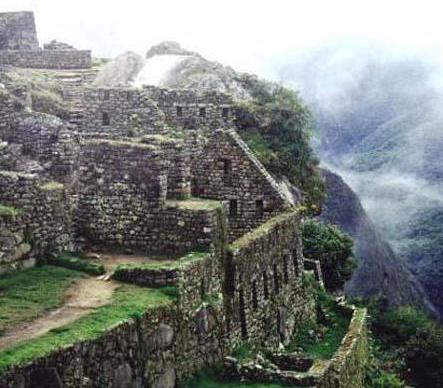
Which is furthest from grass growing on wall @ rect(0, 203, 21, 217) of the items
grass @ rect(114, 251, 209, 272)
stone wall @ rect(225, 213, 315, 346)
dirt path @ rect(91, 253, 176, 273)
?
stone wall @ rect(225, 213, 315, 346)

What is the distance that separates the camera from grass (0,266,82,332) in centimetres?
1548

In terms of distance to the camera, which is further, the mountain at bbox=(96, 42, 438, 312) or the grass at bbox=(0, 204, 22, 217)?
the mountain at bbox=(96, 42, 438, 312)

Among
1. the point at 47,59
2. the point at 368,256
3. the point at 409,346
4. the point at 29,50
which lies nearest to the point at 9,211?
the point at 47,59

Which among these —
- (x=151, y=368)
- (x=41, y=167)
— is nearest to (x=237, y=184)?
(x=41, y=167)

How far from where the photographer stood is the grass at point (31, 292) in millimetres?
15477

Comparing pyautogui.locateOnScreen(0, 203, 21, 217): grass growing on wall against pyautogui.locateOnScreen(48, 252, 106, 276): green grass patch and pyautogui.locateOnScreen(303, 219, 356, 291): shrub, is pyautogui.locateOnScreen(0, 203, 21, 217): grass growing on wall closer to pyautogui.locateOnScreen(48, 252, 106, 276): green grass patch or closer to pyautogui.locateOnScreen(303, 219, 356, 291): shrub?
pyautogui.locateOnScreen(48, 252, 106, 276): green grass patch

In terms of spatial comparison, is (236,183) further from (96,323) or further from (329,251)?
(329,251)

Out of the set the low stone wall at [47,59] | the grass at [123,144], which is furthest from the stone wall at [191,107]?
the grass at [123,144]

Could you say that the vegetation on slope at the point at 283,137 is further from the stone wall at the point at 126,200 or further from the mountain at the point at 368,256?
the mountain at the point at 368,256

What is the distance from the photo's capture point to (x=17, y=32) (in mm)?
40656

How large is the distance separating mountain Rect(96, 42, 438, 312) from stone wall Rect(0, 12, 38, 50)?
11.0ft

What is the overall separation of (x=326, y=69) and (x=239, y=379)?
6280cm

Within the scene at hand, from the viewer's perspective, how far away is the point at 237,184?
2742 centimetres

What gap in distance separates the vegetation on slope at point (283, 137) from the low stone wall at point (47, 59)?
7.19 m
